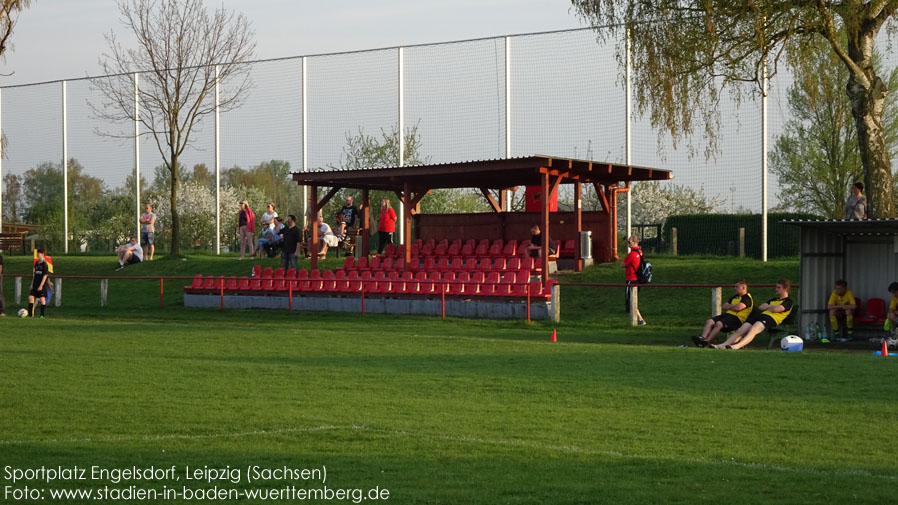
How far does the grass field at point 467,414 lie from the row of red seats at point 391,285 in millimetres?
4619

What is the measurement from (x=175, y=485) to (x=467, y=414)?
3.95 m

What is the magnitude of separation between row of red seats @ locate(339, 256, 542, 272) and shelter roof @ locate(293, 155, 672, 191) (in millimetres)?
2316

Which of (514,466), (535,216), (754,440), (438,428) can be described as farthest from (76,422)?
(535,216)

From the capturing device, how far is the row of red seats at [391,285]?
86.2 feet

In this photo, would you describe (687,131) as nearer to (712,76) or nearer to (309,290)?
(712,76)

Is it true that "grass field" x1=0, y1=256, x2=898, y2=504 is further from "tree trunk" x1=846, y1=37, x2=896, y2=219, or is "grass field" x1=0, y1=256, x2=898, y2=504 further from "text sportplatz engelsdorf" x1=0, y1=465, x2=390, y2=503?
"tree trunk" x1=846, y1=37, x2=896, y2=219

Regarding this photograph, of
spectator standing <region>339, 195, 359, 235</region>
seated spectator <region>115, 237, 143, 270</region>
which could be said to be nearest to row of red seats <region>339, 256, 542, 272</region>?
spectator standing <region>339, 195, 359, 235</region>

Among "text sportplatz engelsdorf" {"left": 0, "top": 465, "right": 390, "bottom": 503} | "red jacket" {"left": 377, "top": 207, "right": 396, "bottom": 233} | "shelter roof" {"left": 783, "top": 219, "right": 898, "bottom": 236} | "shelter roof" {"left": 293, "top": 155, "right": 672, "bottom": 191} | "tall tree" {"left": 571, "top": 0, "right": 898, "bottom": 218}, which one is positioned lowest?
"text sportplatz engelsdorf" {"left": 0, "top": 465, "right": 390, "bottom": 503}

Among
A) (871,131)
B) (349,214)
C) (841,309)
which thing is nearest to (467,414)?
(841,309)

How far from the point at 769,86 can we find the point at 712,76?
5.41m

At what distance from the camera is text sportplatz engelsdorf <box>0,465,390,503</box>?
25.3 ft

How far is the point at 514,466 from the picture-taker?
8.83 meters

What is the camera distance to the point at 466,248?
1339 inches

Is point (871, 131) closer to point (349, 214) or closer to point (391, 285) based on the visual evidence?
point (391, 285)
